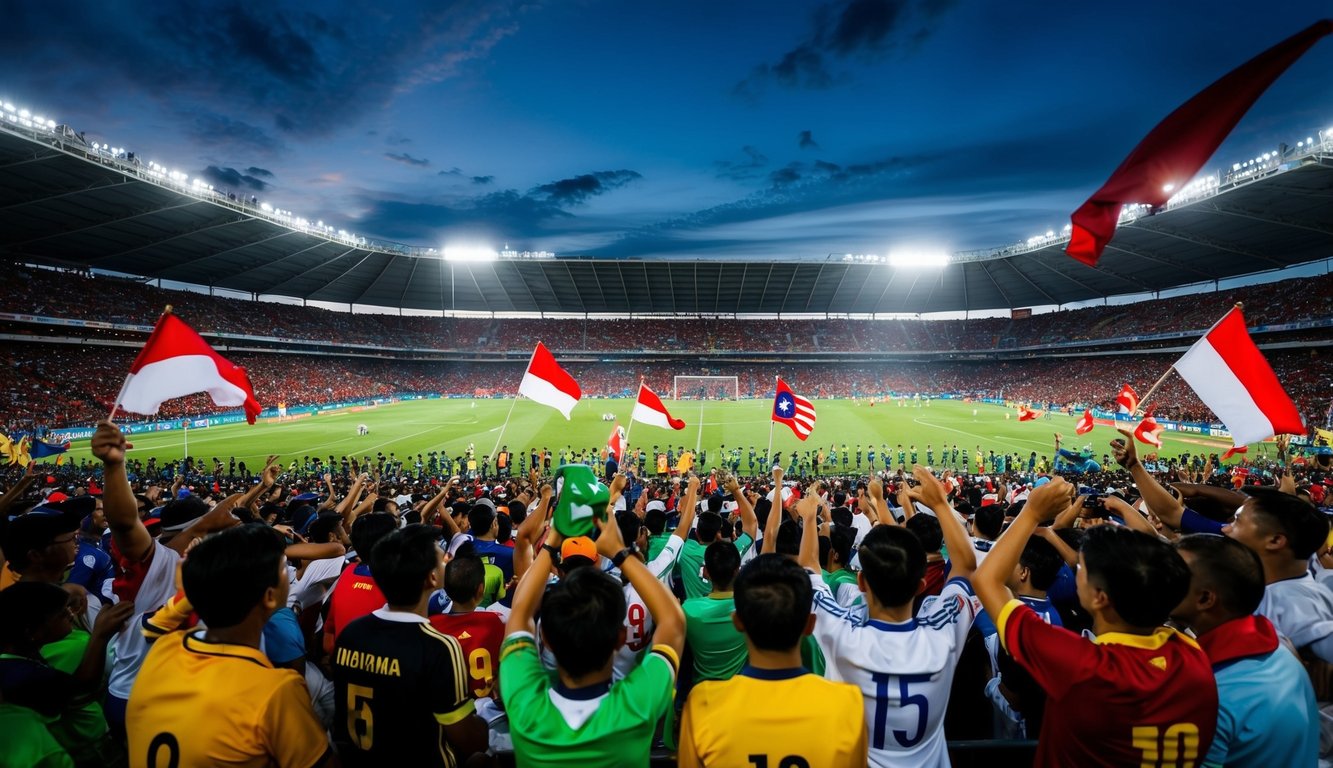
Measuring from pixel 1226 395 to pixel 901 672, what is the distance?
289 inches

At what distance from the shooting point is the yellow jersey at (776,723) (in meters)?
2.10

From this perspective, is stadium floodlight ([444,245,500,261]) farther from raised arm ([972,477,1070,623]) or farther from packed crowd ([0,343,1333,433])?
raised arm ([972,477,1070,623])

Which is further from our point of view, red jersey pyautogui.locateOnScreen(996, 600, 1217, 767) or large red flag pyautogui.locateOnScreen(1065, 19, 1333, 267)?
large red flag pyautogui.locateOnScreen(1065, 19, 1333, 267)

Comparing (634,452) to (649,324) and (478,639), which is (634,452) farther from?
(649,324)

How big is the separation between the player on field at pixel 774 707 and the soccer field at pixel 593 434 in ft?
89.9

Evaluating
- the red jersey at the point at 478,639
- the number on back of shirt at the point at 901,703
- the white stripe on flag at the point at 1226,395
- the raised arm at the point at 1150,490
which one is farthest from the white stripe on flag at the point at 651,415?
the number on back of shirt at the point at 901,703

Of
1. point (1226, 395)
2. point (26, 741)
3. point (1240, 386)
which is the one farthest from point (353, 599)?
point (1240, 386)

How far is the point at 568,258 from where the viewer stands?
5634 cm

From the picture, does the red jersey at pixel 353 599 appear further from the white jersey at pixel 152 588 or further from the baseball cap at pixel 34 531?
the baseball cap at pixel 34 531

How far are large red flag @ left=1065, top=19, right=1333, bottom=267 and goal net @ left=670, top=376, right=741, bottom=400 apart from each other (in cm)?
5325

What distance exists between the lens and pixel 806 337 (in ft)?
240

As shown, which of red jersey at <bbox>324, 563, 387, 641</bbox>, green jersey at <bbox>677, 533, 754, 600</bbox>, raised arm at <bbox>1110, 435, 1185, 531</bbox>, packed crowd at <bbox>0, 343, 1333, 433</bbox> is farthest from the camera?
packed crowd at <bbox>0, 343, 1333, 433</bbox>

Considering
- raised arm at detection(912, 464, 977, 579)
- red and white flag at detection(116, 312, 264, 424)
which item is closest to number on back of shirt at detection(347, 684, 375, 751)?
raised arm at detection(912, 464, 977, 579)

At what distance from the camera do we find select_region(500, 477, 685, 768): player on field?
2.08 meters
